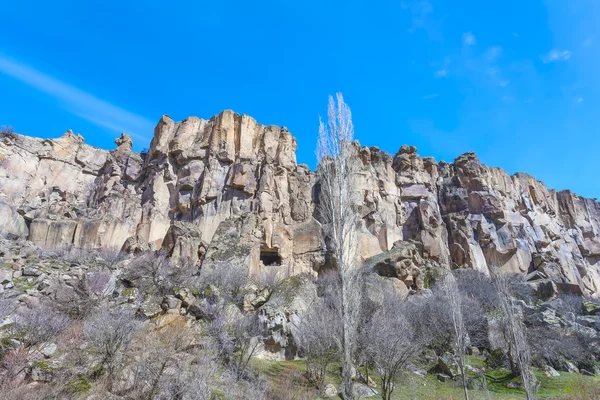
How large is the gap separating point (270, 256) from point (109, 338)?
23588mm

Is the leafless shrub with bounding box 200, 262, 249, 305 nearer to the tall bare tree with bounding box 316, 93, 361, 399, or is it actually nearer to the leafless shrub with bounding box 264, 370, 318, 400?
the leafless shrub with bounding box 264, 370, 318, 400

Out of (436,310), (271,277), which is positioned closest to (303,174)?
(271,277)

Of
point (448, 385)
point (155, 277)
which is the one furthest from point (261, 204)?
point (448, 385)

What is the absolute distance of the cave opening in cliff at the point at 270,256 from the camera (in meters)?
31.9

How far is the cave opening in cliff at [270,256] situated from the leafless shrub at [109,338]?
22.0 meters

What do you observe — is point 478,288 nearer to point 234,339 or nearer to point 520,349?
point 520,349

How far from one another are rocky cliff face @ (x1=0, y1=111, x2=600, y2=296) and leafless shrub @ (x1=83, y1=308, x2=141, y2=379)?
1604cm

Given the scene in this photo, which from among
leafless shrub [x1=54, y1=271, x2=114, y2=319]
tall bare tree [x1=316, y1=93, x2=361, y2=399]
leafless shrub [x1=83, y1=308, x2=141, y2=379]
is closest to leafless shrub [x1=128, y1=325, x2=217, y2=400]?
leafless shrub [x1=83, y1=308, x2=141, y2=379]

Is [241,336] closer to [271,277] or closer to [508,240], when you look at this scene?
[271,277]

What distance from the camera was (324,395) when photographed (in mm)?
11016

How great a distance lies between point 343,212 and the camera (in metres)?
10.0

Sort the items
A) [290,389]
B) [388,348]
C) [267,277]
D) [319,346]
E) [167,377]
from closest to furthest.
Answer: [167,377] → [290,389] → [388,348] → [319,346] → [267,277]

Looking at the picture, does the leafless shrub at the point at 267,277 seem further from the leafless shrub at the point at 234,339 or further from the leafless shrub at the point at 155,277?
the leafless shrub at the point at 234,339

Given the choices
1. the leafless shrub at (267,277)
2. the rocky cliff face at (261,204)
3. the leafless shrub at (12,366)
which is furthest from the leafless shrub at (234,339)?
the rocky cliff face at (261,204)
